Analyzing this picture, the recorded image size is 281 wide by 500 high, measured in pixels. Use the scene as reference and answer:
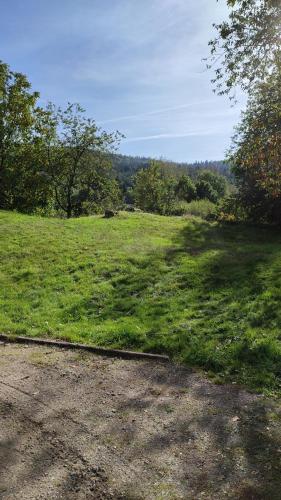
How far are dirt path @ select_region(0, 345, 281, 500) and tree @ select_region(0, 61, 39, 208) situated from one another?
1050 inches

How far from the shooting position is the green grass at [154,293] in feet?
27.7

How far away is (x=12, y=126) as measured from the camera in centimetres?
3147

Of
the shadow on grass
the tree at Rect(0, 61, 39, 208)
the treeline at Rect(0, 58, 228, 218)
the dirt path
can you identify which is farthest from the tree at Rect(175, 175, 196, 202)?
the dirt path

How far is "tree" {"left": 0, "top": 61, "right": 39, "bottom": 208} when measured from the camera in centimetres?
3054

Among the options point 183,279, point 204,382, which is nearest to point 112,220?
point 183,279

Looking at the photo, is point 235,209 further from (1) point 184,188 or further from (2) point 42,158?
(1) point 184,188

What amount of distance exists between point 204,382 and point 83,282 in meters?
6.72

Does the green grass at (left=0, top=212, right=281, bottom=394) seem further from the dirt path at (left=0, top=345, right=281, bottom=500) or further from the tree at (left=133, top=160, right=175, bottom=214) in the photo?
the tree at (left=133, top=160, right=175, bottom=214)

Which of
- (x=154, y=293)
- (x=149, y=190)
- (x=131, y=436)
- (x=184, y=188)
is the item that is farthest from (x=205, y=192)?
(x=131, y=436)

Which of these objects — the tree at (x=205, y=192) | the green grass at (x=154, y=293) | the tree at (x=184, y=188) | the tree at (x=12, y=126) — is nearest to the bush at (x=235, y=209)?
the green grass at (x=154, y=293)

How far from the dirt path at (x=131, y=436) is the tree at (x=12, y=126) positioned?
26.7m

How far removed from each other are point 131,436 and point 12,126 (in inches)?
1165

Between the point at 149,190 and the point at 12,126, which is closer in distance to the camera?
the point at 12,126

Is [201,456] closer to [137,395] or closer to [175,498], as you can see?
[175,498]
